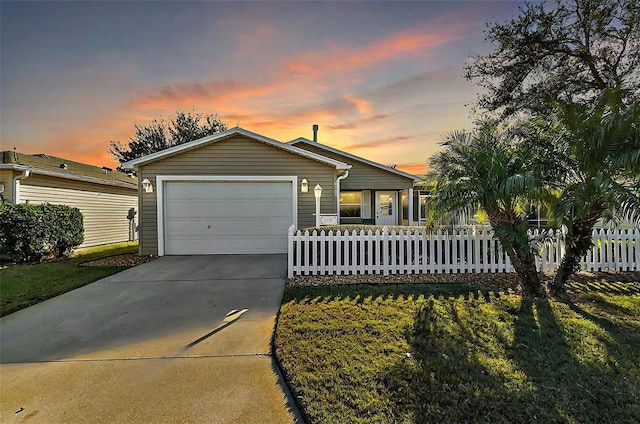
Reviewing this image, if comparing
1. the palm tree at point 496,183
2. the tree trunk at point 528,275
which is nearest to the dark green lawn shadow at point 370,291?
the tree trunk at point 528,275

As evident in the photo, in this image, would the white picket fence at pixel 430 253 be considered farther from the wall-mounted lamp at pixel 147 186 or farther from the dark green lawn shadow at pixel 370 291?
the wall-mounted lamp at pixel 147 186

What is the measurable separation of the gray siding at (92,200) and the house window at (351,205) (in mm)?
11226

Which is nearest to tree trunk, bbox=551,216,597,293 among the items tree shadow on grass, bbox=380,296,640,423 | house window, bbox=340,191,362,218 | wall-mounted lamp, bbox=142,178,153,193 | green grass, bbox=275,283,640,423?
green grass, bbox=275,283,640,423

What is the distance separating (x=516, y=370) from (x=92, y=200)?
15595 millimetres

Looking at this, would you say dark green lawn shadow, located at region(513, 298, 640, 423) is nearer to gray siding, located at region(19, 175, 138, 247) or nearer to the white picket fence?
the white picket fence

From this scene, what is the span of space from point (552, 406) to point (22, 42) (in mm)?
Result: 11946

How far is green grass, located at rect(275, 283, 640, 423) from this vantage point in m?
2.14

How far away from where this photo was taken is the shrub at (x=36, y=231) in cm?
820

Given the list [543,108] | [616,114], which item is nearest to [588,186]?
[616,114]

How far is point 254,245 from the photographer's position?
938 cm

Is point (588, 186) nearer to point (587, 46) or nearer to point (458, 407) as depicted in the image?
point (458, 407)

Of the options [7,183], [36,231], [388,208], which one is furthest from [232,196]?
[388,208]

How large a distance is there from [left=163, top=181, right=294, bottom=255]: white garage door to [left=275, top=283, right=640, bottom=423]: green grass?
194 inches

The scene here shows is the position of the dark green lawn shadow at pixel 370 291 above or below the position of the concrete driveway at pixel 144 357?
above
